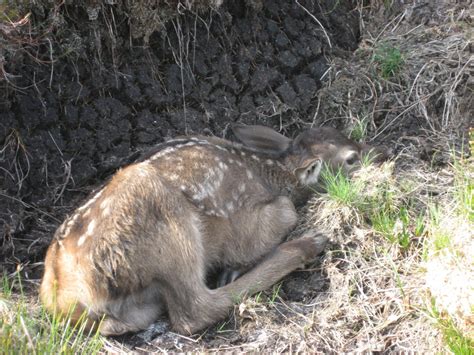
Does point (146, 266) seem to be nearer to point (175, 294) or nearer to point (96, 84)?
point (175, 294)

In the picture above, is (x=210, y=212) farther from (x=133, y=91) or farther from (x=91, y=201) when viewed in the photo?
(x=133, y=91)

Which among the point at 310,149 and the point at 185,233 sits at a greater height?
the point at 185,233

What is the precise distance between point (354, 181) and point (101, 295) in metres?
2.06

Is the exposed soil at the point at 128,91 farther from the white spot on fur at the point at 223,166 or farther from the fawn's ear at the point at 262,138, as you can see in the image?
the white spot on fur at the point at 223,166

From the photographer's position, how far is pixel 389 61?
267 inches

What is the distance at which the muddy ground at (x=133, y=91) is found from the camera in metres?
5.82

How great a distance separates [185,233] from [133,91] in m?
1.51

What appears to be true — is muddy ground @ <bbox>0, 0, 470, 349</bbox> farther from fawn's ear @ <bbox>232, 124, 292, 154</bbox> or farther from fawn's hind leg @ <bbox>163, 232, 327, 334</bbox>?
fawn's ear @ <bbox>232, 124, 292, 154</bbox>

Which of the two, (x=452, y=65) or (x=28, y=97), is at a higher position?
(x=28, y=97)

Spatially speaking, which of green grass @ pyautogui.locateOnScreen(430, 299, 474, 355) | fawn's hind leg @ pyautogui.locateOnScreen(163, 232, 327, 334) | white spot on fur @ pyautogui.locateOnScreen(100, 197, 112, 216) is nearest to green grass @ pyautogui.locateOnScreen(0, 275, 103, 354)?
fawn's hind leg @ pyautogui.locateOnScreen(163, 232, 327, 334)

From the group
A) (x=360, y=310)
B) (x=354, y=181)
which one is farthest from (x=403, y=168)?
(x=360, y=310)

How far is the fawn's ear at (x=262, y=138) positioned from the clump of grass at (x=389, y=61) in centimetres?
109

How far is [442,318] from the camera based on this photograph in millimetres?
4715

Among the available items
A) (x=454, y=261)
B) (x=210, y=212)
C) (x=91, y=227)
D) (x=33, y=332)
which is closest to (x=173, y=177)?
(x=210, y=212)
